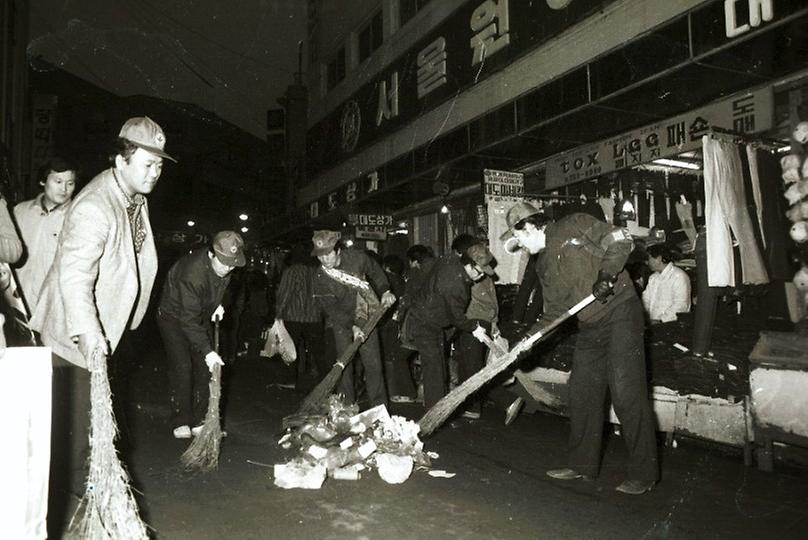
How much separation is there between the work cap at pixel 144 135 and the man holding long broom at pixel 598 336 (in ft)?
9.18

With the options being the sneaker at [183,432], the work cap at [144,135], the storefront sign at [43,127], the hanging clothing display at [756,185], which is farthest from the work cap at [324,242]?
the storefront sign at [43,127]

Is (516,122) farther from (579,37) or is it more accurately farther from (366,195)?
(366,195)

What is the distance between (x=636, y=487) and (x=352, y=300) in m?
3.56

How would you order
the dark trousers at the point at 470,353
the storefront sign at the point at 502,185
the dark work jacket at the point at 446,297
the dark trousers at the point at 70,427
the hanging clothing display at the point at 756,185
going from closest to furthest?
the dark trousers at the point at 70,427
the hanging clothing display at the point at 756,185
the dark work jacket at the point at 446,297
the dark trousers at the point at 470,353
the storefront sign at the point at 502,185

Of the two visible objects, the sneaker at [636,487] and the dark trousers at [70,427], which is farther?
the sneaker at [636,487]

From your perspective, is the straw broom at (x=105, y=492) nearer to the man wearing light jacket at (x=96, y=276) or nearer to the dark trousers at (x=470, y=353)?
the man wearing light jacket at (x=96, y=276)

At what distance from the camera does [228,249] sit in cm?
548

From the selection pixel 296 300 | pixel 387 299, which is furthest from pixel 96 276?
pixel 296 300

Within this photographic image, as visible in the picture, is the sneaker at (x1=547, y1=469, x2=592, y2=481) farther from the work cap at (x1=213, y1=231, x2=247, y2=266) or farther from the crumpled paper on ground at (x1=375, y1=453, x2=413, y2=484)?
the work cap at (x1=213, y1=231, x2=247, y2=266)

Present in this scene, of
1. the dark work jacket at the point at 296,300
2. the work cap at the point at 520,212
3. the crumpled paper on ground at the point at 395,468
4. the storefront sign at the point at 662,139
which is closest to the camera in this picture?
the crumpled paper on ground at the point at 395,468

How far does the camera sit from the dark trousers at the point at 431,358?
6.52 meters

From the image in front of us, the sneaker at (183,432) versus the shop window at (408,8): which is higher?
the shop window at (408,8)

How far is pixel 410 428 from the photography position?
4.86 m

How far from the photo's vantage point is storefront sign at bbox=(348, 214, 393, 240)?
15.3 metres
